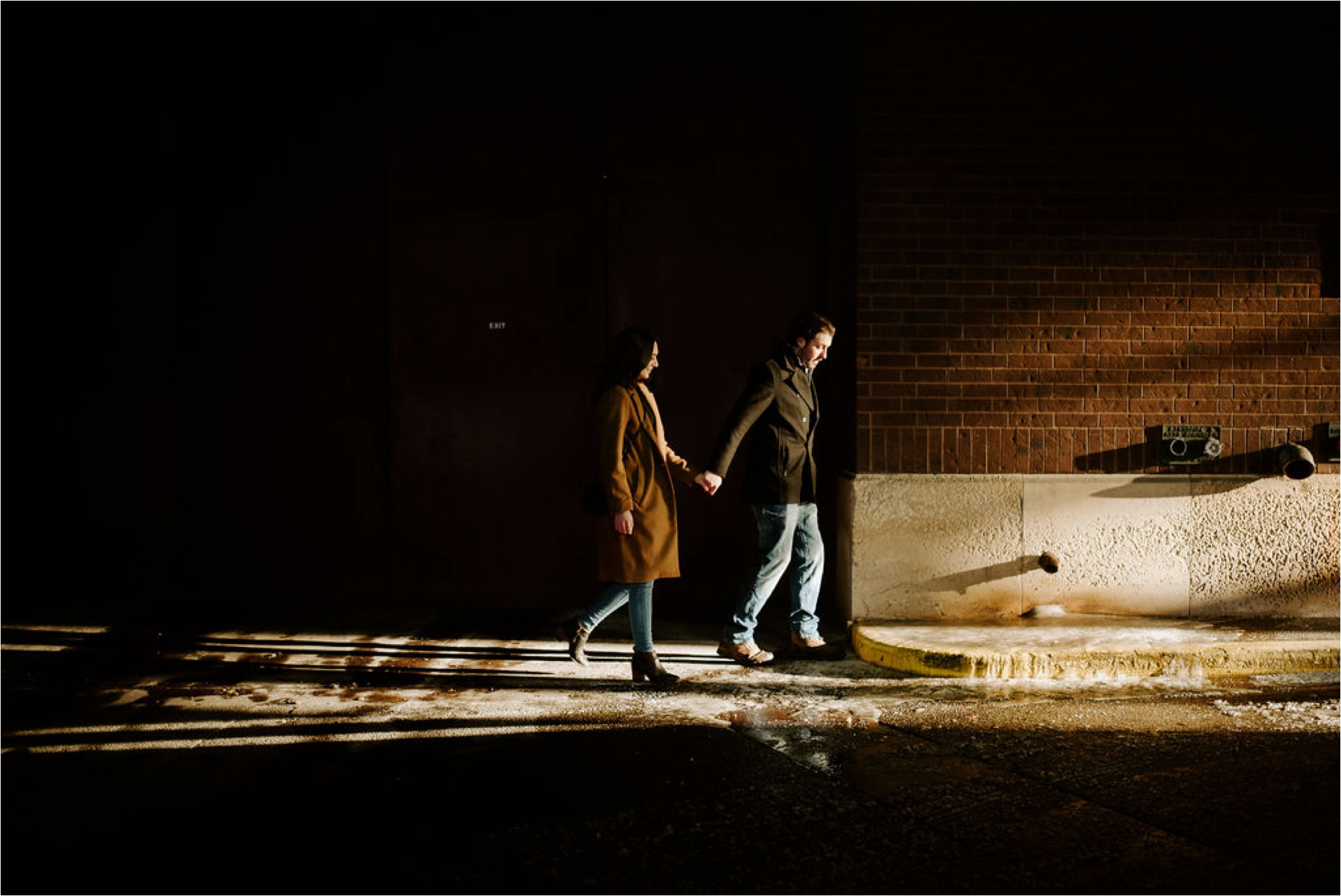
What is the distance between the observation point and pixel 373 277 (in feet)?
27.0

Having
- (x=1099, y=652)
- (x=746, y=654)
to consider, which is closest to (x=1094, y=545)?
(x=1099, y=652)

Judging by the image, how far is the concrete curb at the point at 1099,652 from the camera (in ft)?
20.8

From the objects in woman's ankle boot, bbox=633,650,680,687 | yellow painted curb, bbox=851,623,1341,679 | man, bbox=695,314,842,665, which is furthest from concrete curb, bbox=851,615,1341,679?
woman's ankle boot, bbox=633,650,680,687

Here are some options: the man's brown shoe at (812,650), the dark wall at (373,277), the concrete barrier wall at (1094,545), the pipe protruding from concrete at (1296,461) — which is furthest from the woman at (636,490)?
the pipe protruding from concrete at (1296,461)

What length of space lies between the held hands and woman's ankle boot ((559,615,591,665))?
1097mm

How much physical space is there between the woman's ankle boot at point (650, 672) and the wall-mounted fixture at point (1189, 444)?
3703 millimetres

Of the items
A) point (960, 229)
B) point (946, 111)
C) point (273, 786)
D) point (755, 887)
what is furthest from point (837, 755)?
point (946, 111)

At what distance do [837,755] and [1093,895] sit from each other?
154 cm

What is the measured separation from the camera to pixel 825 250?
8.06 metres

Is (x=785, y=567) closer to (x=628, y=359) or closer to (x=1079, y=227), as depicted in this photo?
(x=628, y=359)

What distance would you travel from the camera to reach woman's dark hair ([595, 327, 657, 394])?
20.1 ft

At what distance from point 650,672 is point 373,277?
3.81 m

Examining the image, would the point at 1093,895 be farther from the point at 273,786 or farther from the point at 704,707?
the point at 273,786

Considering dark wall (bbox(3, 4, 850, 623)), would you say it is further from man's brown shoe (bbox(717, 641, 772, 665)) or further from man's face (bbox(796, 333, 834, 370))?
man's brown shoe (bbox(717, 641, 772, 665))
